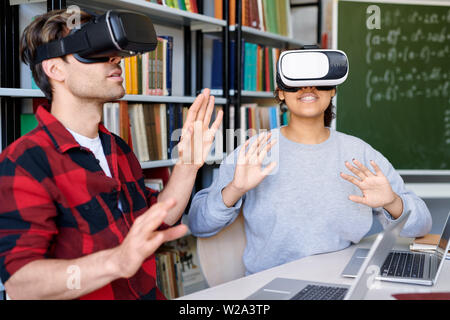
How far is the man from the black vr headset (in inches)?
1.0

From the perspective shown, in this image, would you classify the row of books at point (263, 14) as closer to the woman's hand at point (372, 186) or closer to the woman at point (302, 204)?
the woman at point (302, 204)

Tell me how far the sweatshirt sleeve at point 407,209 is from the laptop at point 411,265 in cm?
8

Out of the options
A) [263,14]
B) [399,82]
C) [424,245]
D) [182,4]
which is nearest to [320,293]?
[424,245]

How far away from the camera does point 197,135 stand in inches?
60.2

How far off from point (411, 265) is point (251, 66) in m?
1.86

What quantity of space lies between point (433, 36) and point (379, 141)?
0.66 meters

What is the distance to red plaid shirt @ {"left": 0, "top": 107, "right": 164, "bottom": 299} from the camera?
109 centimetres

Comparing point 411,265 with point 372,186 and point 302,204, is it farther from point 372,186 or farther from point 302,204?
point 302,204

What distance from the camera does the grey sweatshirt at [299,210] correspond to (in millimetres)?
1622

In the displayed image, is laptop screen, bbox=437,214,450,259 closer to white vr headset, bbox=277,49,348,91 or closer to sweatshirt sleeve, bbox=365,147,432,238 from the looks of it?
sweatshirt sleeve, bbox=365,147,432,238

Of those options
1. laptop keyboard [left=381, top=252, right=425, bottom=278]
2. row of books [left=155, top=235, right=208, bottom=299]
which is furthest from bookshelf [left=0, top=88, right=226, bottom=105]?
laptop keyboard [left=381, top=252, right=425, bottom=278]

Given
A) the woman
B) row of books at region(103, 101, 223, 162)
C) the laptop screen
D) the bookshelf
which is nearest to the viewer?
the laptop screen

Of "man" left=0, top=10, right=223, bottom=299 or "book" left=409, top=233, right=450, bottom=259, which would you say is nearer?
"man" left=0, top=10, right=223, bottom=299


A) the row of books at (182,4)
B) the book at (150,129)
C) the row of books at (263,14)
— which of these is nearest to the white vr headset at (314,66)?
the book at (150,129)
